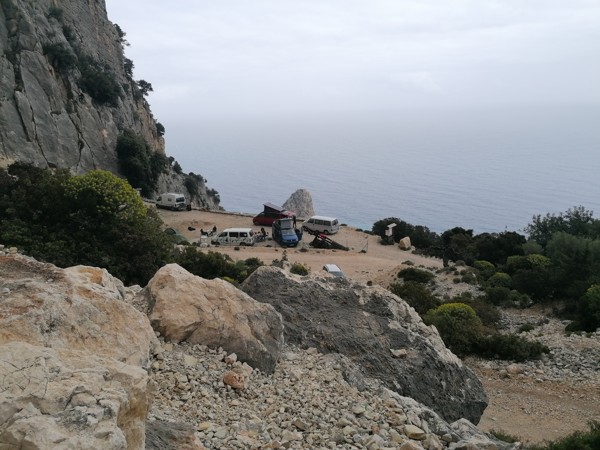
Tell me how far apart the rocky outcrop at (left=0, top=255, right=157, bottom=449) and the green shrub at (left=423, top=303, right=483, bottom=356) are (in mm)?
13319

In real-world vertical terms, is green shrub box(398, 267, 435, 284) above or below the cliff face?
below

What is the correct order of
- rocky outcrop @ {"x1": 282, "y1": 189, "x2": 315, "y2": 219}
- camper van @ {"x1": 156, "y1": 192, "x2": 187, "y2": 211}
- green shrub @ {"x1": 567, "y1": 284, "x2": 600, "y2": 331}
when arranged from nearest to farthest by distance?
green shrub @ {"x1": 567, "y1": 284, "x2": 600, "y2": 331}, camper van @ {"x1": 156, "y1": 192, "x2": 187, "y2": 211}, rocky outcrop @ {"x1": 282, "y1": 189, "x2": 315, "y2": 219}

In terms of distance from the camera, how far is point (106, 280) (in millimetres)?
9828

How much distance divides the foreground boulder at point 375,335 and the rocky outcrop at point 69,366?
423 centimetres

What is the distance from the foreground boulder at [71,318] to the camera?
686 cm

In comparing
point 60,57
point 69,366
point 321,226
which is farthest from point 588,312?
point 60,57

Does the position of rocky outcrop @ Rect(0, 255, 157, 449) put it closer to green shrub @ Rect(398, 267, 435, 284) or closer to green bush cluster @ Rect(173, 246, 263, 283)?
green bush cluster @ Rect(173, 246, 263, 283)

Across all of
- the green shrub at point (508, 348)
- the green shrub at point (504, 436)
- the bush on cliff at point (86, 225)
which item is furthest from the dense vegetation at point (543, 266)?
the bush on cliff at point (86, 225)

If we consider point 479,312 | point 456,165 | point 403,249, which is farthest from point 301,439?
point 456,165

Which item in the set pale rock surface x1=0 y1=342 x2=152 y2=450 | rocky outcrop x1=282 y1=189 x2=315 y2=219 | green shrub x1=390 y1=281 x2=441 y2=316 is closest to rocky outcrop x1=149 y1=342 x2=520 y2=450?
pale rock surface x1=0 y1=342 x2=152 y2=450

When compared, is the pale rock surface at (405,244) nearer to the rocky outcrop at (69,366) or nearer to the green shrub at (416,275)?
the green shrub at (416,275)

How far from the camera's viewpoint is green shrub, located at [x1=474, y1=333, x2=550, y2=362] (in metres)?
19.1

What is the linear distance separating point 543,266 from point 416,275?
6.72 meters

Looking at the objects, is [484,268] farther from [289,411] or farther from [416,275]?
[289,411]
